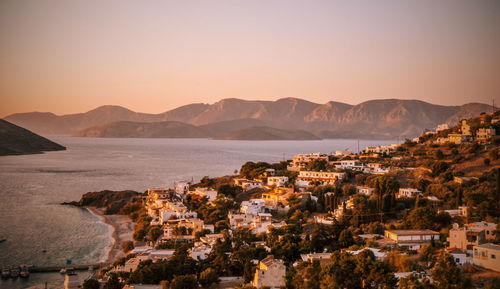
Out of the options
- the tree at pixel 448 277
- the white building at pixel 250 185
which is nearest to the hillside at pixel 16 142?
the white building at pixel 250 185

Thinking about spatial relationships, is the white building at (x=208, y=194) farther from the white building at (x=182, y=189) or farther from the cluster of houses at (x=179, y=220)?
the white building at (x=182, y=189)

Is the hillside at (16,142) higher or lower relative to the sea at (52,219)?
higher

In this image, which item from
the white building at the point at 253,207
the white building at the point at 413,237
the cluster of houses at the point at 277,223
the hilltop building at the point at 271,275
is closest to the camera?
the hilltop building at the point at 271,275

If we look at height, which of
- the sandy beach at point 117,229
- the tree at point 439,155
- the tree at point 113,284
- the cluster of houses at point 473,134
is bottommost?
the sandy beach at point 117,229

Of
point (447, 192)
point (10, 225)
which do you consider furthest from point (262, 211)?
point (10, 225)

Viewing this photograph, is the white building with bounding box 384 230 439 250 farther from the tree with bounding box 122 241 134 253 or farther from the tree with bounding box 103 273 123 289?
the tree with bounding box 122 241 134 253

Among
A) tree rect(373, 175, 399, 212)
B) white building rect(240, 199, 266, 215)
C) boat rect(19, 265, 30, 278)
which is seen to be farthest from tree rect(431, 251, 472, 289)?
boat rect(19, 265, 30, 278)

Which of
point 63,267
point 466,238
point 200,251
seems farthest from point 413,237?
point 63,267
